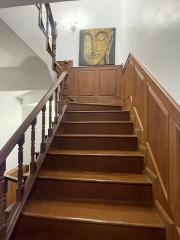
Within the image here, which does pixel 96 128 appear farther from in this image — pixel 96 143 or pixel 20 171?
pixel 20 171

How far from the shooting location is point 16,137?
1.78 m

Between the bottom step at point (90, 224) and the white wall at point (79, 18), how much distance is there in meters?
4.47

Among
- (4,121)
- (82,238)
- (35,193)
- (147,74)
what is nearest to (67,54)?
(4,121)

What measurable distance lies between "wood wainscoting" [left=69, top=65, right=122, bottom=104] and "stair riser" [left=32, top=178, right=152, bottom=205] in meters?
3.31

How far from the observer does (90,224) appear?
66.4 inches

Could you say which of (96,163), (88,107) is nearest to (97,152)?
(96,163)

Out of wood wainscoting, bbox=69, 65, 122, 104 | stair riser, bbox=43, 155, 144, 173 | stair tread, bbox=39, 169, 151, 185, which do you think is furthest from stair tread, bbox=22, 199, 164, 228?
wood wainscoting, bbox=69, 65, 122, 104

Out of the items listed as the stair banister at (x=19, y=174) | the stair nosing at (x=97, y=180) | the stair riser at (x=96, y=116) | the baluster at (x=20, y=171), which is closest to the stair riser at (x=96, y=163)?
the stair banister at (x=19, y=174)

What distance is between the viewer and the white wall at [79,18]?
5.73 metres

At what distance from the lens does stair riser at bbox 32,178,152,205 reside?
202 centimetres

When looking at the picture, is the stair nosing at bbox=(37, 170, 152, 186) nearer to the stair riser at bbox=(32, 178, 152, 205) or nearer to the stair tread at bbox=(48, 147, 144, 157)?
the stair riser at bbox=(32, 178, 152, 205)

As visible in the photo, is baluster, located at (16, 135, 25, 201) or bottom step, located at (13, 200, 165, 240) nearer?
bottom step, located at (13, 200, 165, 240)

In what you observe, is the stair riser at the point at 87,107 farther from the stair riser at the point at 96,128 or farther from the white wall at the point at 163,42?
the white wall at the point at 163,42

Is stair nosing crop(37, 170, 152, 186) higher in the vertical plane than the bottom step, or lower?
higher
